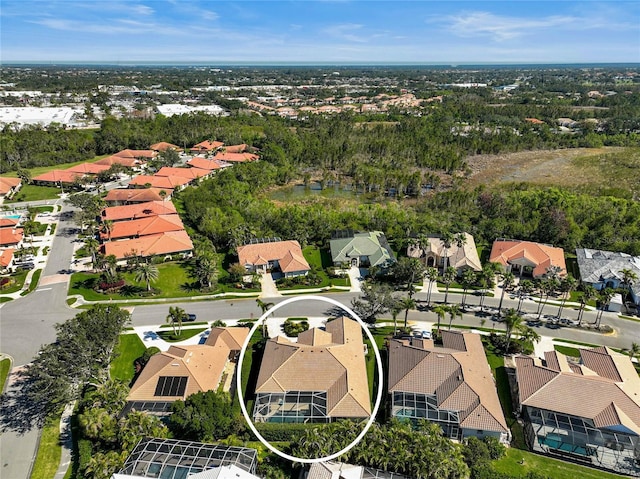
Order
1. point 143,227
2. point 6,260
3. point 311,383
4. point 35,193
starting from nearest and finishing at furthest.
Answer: point 311,383 < point 6,260 < point 143,227 < point 35,193

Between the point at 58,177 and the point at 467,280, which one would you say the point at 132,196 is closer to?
the point at 58,177

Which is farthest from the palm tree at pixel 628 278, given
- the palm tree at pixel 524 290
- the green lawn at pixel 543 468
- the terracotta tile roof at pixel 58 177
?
the terracotta tile roof at pixel 58 177

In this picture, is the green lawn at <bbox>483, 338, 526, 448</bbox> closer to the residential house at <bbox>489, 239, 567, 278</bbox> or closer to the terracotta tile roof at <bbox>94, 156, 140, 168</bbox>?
the residential house at <bbox>489, 239, 567, 278</bbox>

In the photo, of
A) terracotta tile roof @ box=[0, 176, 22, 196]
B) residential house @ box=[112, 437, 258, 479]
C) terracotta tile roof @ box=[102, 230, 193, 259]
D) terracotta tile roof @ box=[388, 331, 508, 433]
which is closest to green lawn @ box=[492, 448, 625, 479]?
terracotta tile roof @ box=[388, 331, 508, 433]

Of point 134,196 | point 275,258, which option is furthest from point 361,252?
point 134,196

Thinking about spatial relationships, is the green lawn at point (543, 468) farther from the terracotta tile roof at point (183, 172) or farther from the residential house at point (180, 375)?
the terracotta tile roof at point (183, 172)

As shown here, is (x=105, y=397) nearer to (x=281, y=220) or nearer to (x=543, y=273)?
(x=281, y=220)
